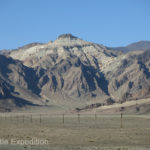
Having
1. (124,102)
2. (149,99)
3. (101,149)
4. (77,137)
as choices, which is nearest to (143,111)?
(149,99)

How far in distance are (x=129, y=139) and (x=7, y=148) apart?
17.0 m

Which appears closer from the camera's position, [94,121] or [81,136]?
[81,136]

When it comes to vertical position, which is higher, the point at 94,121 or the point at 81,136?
the point at 81,136

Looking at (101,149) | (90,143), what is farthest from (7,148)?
(90,143)

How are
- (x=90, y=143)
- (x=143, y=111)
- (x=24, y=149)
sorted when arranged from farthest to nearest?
(x=143, y=111) → (x=90, y=143) → (x=24, y=149)

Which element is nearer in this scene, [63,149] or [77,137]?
[63,149]

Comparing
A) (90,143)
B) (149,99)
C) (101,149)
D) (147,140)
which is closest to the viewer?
(101,149)

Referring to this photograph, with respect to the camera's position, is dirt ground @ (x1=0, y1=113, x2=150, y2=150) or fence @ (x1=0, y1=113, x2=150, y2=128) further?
fence @ (x1=0, y1=113, x2=150, y2=128)

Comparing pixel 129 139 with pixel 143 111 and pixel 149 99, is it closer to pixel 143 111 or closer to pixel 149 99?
pixel 143 111

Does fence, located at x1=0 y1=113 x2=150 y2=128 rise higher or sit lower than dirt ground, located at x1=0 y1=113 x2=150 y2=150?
lower

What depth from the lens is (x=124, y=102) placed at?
190 meters

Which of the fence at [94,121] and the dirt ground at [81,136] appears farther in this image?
the fence at [94,121]

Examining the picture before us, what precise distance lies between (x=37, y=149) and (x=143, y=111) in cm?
12314

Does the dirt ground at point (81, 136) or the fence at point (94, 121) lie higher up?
the dirt ground at point (81, 136)
